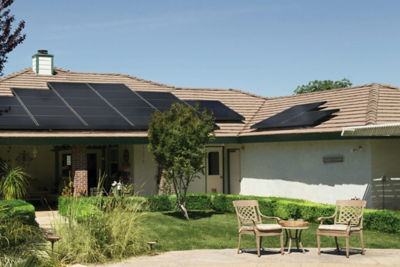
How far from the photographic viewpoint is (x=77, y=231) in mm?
12227

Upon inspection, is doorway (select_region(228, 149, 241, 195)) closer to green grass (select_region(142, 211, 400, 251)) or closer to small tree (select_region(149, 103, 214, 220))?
green grass (select_region(142, 211, 400, 251))

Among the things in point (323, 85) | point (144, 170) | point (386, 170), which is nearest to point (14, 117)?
point (144, 170)

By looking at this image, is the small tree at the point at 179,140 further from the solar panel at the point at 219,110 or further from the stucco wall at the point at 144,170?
the solar panel at the point at 219,110

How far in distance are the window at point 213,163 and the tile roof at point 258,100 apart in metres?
1.53

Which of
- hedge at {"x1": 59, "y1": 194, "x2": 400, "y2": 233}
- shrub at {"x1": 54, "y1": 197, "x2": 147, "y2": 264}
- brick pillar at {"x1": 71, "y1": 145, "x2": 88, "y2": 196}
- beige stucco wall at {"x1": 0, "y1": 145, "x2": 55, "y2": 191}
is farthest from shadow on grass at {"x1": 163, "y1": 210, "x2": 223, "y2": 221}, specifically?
beige stucco wall at {"x1": 0, "y1": 145, "x2": 55, "y2": 191}

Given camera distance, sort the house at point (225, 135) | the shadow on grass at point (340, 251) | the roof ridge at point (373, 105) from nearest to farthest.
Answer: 1. the shadow on grass at point (340, 251)
2. the house at point (225, 135)
3. the roof ridge at point (373, 105)

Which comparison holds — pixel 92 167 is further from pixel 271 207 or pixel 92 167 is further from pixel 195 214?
pixel 271 207

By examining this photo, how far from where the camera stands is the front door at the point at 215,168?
84.1 feet

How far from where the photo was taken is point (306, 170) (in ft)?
69.5

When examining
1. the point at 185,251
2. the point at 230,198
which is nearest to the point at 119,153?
the point at 230,198

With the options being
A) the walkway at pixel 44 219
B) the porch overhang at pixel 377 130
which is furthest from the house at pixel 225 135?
the walkway at pixel 44 219

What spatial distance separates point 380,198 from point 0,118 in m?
13.8

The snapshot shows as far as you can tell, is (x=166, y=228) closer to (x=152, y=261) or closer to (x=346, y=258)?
(x=152, y=261)

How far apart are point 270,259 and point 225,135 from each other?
12827 mm
